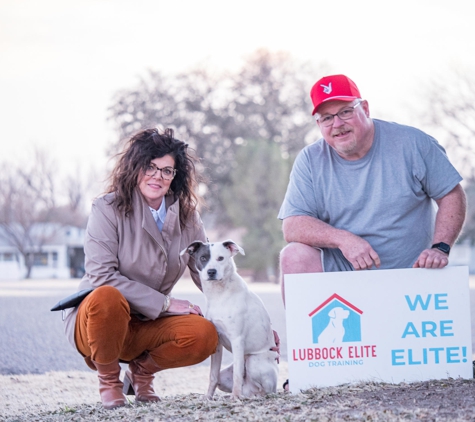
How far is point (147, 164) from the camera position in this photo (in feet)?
15.7

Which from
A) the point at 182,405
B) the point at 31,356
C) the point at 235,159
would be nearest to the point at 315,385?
the point at 182,405

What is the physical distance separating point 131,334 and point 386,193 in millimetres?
1913

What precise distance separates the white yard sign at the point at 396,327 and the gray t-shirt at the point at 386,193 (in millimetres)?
506

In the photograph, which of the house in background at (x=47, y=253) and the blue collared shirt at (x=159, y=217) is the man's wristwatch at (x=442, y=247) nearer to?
the blue collared shirt at (x=159, y=217)

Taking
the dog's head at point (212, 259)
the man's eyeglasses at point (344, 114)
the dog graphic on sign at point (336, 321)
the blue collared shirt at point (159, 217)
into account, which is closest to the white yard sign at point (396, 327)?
the dog graphic on sign at point (336, 321)

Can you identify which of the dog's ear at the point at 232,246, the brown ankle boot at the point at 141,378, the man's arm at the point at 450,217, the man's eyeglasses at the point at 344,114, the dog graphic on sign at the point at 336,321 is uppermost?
the man's eyeglasses at the point at 344,114

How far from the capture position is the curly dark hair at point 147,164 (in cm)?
479

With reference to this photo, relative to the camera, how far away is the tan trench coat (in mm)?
4590

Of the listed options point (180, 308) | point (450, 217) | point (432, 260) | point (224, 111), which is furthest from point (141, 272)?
point (224, 111)

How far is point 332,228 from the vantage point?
4.54 metres

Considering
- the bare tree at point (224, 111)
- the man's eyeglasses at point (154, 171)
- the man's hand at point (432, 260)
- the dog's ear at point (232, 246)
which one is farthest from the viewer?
the bare tree at point (224, 111)

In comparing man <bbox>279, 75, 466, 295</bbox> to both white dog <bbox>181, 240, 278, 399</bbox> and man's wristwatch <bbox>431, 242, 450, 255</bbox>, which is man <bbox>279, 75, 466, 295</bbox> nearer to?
man's wristwatch <bbox>431, 242, 450, 255</bbox>

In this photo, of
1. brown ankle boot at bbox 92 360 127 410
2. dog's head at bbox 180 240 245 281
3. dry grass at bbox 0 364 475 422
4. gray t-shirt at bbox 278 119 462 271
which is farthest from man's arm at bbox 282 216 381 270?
brown ankle boot at bbox 92 360 127 410

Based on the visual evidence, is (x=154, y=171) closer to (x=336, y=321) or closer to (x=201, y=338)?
(x=201, y=338)
